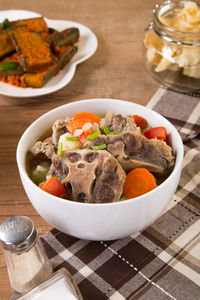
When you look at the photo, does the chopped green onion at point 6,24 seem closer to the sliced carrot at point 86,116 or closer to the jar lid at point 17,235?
the sliced carrot at point 86,116

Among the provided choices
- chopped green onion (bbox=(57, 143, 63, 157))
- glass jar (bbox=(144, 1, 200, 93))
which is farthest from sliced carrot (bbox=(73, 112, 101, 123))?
glass jar (bbox=(144, 1, 200, 93))

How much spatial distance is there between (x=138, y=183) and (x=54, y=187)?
211mm

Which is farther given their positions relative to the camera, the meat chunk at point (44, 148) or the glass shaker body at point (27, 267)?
the meat chunk at point (44, 148)

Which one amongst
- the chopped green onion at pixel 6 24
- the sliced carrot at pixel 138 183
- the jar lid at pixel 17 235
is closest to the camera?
the jar lid at pixel 17 235

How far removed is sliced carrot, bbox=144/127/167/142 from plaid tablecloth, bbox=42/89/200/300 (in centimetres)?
21

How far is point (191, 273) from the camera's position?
1.04 meters

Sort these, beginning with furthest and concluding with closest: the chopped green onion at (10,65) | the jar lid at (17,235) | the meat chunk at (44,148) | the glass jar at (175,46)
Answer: the chopped green onion at (10,65) < the glass jar at (175,46) < the meat chunk at (44,148) < the jar lid at (17,235)

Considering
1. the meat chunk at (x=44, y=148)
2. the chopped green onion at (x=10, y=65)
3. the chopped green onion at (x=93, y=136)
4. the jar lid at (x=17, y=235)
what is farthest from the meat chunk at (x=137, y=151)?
the chopped green onion at (x=10, y=65)

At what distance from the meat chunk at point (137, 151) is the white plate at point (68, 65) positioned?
704 millimetres

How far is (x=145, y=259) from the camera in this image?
108cm

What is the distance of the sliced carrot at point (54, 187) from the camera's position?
1021 mm

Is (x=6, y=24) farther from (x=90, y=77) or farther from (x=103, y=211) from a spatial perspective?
(x=103, y=211)

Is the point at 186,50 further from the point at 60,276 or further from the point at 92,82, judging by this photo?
the point at 60,276

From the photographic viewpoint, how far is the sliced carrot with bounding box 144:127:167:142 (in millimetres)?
1162
